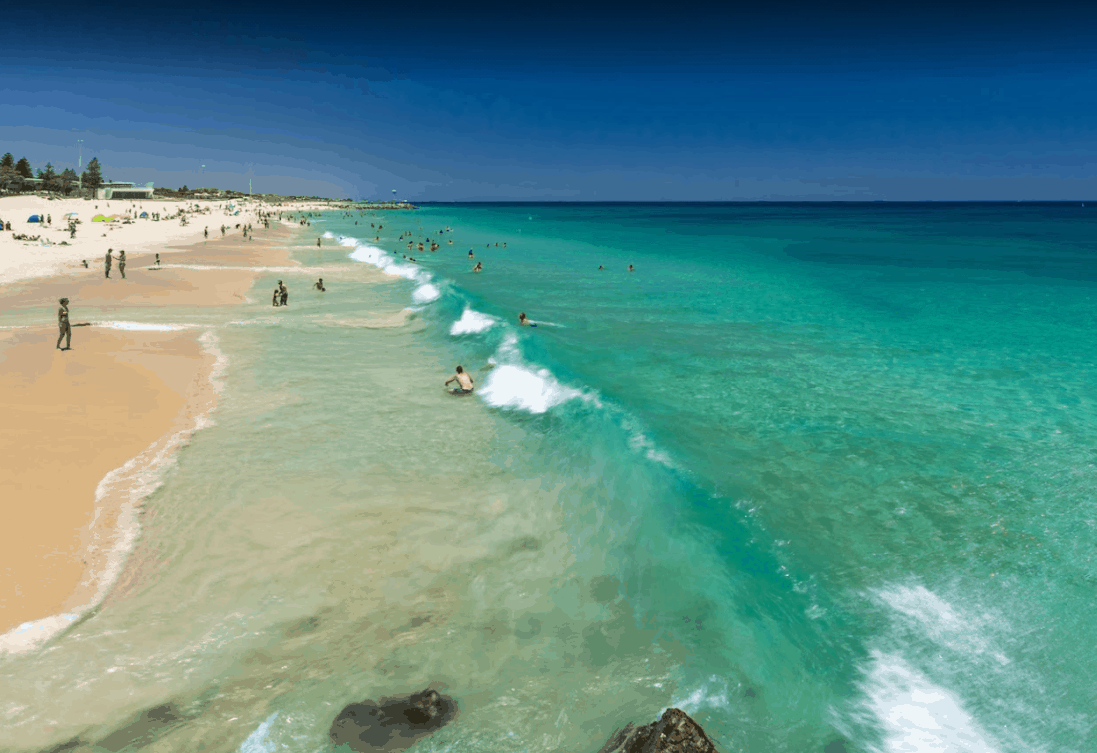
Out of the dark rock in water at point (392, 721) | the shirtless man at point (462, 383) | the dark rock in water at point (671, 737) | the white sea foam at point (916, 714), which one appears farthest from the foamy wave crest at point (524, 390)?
the dark rock in water at point (671, 737)

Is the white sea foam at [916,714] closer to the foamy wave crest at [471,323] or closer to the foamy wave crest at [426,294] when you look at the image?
the foamy wave crest at [471,323]

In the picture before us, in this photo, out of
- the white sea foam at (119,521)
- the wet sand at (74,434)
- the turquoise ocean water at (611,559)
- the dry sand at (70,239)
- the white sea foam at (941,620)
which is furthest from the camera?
the dry sand at (70,239)

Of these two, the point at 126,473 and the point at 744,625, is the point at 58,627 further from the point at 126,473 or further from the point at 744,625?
the point at 744,625

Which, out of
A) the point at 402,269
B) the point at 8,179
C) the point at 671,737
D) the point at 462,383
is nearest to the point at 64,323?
the point at 462,383

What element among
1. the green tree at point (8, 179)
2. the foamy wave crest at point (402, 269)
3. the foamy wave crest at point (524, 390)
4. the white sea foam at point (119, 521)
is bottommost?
the white sea foam at point (119, 521)

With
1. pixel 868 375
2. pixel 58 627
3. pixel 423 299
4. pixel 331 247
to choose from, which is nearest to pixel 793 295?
pixel 868 375

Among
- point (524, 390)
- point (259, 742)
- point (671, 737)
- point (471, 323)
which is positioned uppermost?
point (471, 323)

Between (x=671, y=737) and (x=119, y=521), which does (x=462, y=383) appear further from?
(x=671, y=737)
